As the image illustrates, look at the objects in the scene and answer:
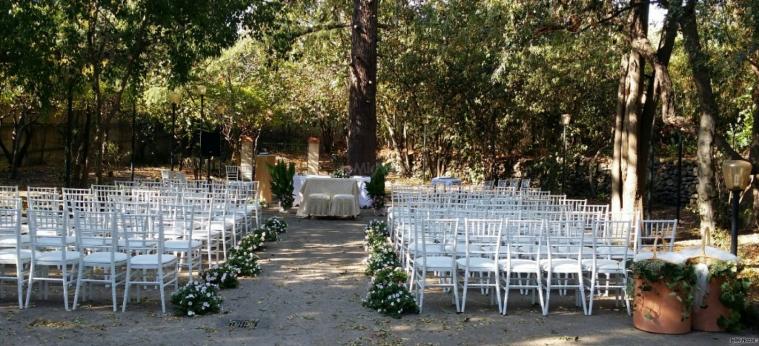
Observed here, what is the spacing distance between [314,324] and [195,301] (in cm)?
117

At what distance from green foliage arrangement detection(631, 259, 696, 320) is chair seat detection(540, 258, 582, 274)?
0.76 metres

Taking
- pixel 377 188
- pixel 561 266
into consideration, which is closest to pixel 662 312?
pixel 561 266

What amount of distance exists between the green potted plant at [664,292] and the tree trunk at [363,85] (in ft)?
45.7

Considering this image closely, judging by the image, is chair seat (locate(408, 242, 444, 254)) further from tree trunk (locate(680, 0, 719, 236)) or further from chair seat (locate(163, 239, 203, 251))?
tree trunk (locate(680, 0, 719, 236))

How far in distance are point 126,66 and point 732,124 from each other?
52.0 ft

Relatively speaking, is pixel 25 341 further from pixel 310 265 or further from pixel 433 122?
pixel 433 122

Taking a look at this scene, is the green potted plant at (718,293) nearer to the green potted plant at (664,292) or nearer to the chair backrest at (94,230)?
the green potted plant at (664,292)

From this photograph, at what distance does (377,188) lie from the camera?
57.8 feet

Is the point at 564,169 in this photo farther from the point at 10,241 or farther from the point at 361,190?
the point at 10,241

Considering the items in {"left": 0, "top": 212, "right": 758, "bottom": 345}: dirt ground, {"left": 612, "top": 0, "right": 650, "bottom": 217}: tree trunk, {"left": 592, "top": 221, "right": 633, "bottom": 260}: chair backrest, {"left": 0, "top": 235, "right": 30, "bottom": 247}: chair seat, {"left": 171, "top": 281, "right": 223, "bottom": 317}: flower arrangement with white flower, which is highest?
{"left": 612, "top": 0, "right": 650, "bottom": 217}: tree trunk

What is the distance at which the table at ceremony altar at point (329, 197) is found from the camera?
51.8 feet

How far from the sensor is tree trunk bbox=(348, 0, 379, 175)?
19.8 metres

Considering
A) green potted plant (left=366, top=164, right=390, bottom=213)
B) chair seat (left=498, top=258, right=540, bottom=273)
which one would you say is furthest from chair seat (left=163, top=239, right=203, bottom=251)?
green potted plant (left=366, top=164, right=390, bottom=213)

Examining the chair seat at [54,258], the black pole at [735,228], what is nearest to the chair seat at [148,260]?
the chair seat at [54,258]
